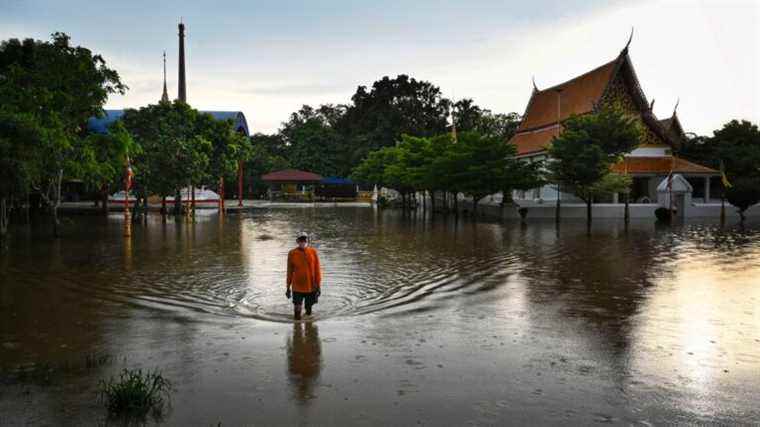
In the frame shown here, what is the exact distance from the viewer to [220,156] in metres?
40.6

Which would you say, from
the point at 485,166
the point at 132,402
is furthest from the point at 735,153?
the point at 132,402

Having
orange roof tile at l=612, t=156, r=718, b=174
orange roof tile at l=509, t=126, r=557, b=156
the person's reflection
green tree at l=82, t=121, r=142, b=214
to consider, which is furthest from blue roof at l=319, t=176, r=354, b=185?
the person's reflection

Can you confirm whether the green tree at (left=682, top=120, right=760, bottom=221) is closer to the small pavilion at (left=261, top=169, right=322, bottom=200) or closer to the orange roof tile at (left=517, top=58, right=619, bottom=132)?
the orange roof tile at (left=517, top=58, right=619, bottom=132)

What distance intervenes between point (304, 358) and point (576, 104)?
1825 inches

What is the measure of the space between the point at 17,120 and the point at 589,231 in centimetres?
2340

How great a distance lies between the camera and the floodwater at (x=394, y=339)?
607 cm

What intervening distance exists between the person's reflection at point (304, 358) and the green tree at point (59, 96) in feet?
49.0

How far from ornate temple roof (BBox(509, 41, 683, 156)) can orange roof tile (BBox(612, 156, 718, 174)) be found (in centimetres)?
153

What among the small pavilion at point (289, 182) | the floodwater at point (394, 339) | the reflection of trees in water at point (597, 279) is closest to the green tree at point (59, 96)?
the floodwater at point (394, 339)

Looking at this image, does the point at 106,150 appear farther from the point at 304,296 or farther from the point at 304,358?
the point at 304,358

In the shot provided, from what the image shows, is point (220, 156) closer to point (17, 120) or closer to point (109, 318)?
point (17, 120)

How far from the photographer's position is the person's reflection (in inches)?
261

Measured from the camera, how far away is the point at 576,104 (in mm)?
49969

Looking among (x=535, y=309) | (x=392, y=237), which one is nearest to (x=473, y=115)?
(x=392, y=237)
